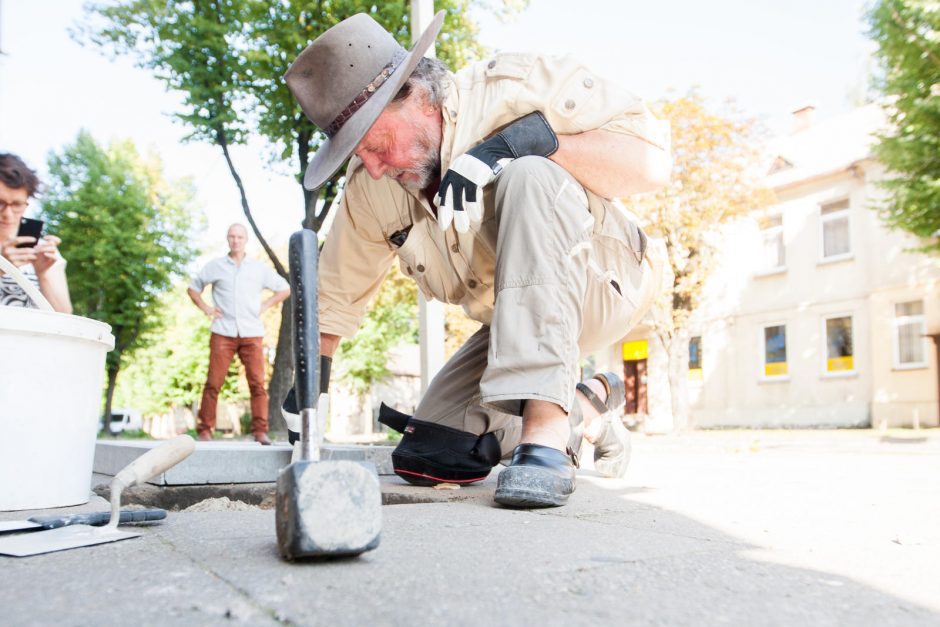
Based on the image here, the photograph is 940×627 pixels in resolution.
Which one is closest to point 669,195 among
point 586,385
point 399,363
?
point 586,385

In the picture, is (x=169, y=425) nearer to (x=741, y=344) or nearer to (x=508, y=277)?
(x=741, y=344)

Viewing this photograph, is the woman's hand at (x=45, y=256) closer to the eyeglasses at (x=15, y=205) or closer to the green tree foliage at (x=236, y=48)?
the eyeglasses at (x=15, y=205)

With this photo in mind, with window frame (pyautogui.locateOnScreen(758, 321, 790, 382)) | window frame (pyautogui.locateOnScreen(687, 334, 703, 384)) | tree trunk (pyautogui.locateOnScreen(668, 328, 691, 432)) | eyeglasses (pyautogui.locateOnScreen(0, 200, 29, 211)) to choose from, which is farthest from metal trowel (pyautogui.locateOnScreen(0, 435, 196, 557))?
window frame (pyautogui.locateOnScreen(687, 334, 703, 384))

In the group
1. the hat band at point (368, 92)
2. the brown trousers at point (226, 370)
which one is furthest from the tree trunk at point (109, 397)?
the hat band at point (368, 92)

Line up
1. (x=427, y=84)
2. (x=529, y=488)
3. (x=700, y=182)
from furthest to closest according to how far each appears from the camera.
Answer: (x=700, y=182) → (x=427, y=84) → (x=529, y=488)

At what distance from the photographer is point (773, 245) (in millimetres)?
20344

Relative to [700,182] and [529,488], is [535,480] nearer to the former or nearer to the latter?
[529,488]

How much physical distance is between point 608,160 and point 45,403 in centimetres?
171

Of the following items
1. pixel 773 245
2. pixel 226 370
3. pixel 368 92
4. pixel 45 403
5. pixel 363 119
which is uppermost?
pixel 773 245

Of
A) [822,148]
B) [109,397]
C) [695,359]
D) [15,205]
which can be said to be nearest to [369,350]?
[109,397]

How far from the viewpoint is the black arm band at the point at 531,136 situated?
218 cm

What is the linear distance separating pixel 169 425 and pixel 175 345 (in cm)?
1051

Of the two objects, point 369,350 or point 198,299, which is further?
point 369,350

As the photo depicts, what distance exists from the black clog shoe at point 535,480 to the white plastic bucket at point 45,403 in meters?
1.13
